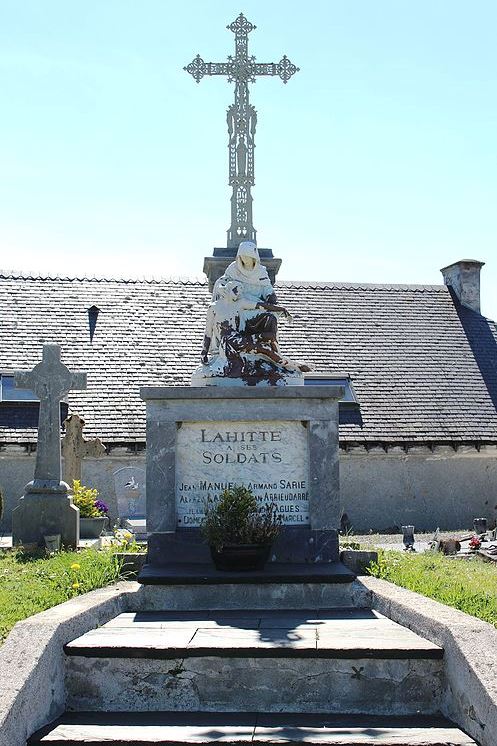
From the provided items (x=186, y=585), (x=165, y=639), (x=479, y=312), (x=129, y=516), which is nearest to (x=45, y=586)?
(x=186, y=585)

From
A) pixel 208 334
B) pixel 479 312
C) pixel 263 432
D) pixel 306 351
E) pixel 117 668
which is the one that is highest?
pixel 479 312

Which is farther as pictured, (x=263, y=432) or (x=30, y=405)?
(x=30, y=405)

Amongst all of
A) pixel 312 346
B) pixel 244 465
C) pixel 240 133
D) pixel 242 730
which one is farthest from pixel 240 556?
pixel 312 346

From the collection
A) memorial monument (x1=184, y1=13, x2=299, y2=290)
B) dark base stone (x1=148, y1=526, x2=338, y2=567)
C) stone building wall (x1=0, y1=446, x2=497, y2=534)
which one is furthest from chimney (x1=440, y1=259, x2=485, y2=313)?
dark base stone (x1=148, y1=526, x2=338, y2=567)

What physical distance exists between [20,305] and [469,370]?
Result: 485 inches

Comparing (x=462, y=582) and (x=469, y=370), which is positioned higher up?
(x=469, y=370)

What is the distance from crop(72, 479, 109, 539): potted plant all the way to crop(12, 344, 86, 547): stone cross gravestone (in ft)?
7.15

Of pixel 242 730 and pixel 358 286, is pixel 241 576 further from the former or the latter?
pixel 358 286

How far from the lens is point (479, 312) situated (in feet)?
86.3

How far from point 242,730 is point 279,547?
3298mm

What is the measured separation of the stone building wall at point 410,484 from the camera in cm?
2025

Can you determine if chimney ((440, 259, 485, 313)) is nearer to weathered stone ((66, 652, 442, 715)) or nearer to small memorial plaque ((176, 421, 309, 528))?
small memorial plaque ((176, 421, 309, 528))

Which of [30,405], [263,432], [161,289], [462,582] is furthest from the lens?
[161,289]

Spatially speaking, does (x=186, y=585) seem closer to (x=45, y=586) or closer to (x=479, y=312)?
(x=45, y=586)
